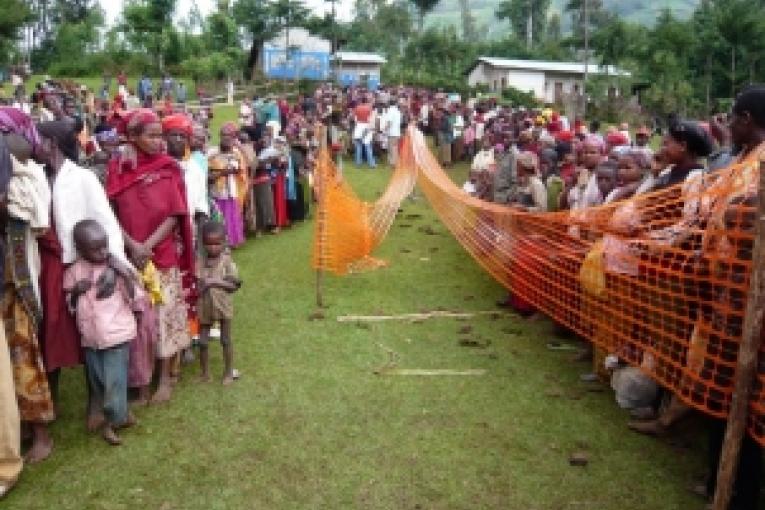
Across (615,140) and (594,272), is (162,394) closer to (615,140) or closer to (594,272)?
(594,272)

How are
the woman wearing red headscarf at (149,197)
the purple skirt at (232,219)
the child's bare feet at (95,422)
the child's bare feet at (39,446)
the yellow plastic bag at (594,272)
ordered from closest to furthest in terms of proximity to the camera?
the child's bare feet at (39,446)
the child's bare feet at (95,422)
the woman wearing red headscarf at (149,197)
the yellow plastic bag at (594,272)
the purple skirt at (232,219)

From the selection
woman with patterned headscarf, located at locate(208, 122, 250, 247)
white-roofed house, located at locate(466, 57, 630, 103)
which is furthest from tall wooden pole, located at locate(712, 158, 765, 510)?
white-roofed house, located at locate(466, 57, 630, 103)

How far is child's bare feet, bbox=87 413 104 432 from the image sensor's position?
13.8ft

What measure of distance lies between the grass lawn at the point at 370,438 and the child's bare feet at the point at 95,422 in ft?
0.21

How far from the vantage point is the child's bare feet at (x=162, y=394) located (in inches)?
182

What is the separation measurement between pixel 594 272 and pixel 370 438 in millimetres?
1723

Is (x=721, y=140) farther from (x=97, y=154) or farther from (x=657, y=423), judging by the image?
(x=97, y=154)

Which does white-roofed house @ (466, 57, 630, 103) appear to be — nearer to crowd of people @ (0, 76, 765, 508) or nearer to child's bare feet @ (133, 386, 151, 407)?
crowd of people @ (0, 76, 765, 508)

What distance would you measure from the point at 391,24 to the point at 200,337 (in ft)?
237

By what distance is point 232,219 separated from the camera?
8844mm

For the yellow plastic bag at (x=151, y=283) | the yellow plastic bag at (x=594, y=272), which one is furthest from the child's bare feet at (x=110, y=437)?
the yellow plastic bag at (x=594, y=272)

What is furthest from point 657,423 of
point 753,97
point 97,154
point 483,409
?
point 97,154

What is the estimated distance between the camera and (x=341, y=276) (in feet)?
25.4

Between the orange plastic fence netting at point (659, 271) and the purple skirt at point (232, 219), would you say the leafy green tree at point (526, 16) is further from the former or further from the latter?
the orange plastic fence netting at point (659, 271)
